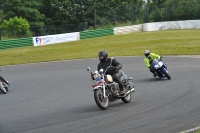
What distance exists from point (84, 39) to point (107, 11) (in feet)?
18.4

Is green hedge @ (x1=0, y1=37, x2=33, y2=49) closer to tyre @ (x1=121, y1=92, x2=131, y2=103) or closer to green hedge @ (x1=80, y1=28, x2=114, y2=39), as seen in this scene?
green hedge @ (x1=80, y1=28, x2=114, y2=39)

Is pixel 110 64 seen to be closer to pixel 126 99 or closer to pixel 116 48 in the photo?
pixel 126 99

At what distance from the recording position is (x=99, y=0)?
7819 centimetres

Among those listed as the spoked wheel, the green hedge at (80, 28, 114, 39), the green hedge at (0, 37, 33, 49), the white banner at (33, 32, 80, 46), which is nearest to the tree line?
the green hedge at (80, 28, 114, 39)

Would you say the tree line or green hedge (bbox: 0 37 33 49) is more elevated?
the tree line

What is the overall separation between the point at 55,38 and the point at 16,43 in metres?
4.40

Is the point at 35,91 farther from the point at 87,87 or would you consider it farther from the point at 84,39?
the point at 84,39

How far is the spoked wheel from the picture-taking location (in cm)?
1183

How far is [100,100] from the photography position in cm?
1208

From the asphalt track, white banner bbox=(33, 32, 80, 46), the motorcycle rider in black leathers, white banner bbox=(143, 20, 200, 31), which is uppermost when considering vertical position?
the motorcycle rider in black leathers

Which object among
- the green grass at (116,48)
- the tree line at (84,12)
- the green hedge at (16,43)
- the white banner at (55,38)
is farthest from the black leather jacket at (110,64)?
the tree line at (84,12)

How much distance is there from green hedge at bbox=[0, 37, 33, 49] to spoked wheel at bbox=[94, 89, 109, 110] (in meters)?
32.0

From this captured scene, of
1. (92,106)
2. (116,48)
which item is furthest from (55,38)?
(92,106)

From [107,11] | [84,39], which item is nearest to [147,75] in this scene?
[84,39]
